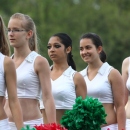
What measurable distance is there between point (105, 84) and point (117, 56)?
34411 mm

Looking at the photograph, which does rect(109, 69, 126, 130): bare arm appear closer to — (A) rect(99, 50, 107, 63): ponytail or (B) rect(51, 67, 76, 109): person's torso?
(B) rect(51, 67, 76, 109): person's torso

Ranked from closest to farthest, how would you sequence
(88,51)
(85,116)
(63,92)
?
(85,116) < (63,92) < (88,51)

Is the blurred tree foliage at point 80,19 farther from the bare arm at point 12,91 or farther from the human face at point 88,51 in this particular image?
the bare arm at point 12,91

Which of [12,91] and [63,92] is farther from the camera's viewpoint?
[63,92]

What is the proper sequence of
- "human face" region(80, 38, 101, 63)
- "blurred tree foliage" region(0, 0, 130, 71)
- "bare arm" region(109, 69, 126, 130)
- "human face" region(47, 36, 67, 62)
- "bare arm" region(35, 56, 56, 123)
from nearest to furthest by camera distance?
"bare arm" region(35, 56, 56, 123), "bare arm" region(109, 69, 126, 130), "human face" region(47, 36, 67, 62), "human face" region(80, 38, 101, 63), "blurred tree foliage" region(0, 0, 130, 71)

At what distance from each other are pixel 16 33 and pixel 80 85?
4.58ft

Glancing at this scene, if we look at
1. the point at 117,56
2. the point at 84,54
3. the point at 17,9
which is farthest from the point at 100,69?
the point at 17,9

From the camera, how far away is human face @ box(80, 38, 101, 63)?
32.6 feet

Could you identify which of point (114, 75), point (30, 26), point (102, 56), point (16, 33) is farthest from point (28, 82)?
point (102, 56)

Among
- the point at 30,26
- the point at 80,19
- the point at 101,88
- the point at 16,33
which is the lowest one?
the point at 101,88

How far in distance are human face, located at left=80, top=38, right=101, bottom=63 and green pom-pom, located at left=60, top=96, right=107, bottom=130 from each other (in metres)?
3.11

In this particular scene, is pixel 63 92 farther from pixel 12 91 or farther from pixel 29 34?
pixel 12 91

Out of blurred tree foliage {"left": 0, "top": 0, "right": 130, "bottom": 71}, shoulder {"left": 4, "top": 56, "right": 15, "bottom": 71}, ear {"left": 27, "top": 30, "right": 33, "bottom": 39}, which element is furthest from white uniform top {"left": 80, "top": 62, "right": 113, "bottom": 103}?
blurred tree foliage {"left": 0, "top": 0, "right": 130, "bottom": 71}

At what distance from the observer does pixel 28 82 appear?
28.1 feet
